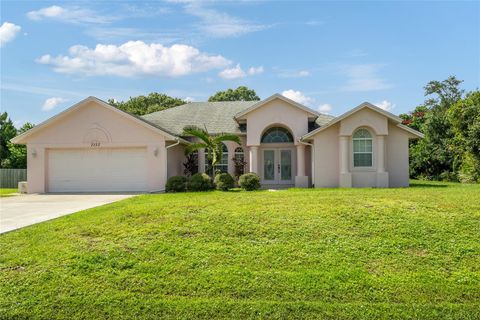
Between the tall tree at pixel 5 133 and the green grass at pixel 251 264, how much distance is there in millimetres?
30188

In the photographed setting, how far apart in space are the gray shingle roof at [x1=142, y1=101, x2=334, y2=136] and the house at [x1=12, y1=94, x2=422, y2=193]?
1.32m

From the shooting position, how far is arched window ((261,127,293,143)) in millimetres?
24219

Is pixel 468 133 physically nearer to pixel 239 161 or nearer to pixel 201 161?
pixel 239 161

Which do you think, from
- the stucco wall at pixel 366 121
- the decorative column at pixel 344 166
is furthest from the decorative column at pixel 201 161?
the stucco wall at pixel 366 121

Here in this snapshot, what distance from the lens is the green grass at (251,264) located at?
626cm

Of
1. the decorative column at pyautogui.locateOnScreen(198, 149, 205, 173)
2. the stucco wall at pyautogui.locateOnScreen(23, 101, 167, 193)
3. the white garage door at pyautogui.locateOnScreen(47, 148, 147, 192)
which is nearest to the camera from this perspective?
the stucco wall at pyautogui.locateOnScreen(23, 101, 167, 193)

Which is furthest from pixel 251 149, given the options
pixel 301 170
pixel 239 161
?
pixel 301 170

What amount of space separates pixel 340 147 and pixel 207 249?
46.3 ft

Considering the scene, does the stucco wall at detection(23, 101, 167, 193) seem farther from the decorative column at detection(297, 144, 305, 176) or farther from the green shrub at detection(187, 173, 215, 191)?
the decorative column at detection(297, 144, 305, 176)

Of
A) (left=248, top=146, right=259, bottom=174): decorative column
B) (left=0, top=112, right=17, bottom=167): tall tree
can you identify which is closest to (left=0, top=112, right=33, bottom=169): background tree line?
(left=0, top=112, right=17, bottom=167): tall tree

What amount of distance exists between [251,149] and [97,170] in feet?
27.5

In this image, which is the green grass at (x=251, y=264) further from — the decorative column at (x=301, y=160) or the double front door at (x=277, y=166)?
the double front door at (x=277, y=166)

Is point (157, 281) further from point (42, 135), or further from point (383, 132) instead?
point (42, 135)

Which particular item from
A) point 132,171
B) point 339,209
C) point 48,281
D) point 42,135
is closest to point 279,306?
point 48,281
